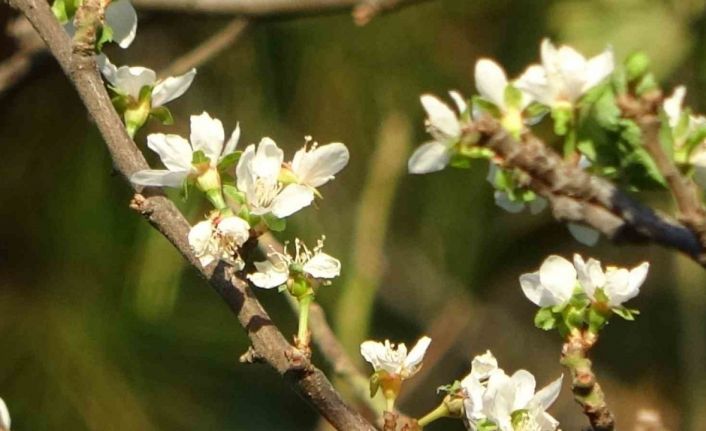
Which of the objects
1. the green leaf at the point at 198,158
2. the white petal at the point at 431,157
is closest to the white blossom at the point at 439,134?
the white petal at the point at 431,157

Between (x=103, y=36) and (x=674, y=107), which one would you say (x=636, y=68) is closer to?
(x=674, y=107)

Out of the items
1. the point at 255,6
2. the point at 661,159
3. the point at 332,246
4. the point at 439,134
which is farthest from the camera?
the point at 332,246

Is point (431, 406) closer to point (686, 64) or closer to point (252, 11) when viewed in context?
point (686, 64)

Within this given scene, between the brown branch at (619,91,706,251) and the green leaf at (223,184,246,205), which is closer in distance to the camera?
the brown branch at (619,91,706,251)

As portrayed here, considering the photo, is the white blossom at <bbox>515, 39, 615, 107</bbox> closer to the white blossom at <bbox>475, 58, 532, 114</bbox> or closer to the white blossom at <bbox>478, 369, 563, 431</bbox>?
the white blossom at <bbox>475, 58, 532, 114</bbox>

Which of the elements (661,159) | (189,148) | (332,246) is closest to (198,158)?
(189,148)

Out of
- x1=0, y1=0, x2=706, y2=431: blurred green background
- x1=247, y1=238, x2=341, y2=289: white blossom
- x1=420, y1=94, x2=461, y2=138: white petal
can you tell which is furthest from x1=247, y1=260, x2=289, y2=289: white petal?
x1=0, y1=0, x2=706, y2=431: blurred green background
